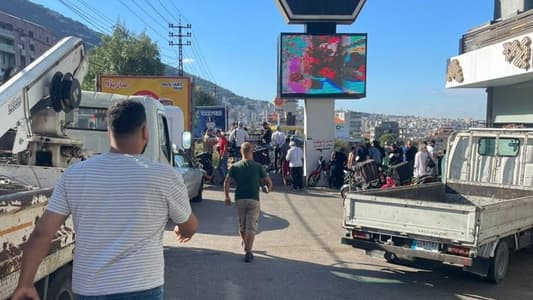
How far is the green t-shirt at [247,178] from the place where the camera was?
7926mm

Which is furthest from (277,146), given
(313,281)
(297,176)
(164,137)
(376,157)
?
(313,281)

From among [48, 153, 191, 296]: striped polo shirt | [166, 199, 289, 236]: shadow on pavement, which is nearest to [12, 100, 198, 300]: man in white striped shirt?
[48, 153, 191, 296]: striped polo shirt

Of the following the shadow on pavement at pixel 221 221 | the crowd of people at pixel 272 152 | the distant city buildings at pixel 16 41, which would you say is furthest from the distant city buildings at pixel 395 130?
the distant city buildings at pixel 16 41

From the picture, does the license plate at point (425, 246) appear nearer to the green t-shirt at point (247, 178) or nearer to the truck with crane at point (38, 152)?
the green t-shirt at point (247, 178)

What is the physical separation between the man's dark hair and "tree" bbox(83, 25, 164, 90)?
43818 mm

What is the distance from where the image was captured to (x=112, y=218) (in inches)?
101

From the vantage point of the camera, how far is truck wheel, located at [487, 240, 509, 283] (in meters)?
6.80

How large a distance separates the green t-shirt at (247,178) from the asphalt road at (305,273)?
3.34ft

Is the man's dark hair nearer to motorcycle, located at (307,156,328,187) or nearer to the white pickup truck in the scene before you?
the white pickup truck

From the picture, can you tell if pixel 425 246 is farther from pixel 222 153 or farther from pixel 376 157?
pixel 376 157

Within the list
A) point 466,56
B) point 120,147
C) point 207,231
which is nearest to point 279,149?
point 466,56

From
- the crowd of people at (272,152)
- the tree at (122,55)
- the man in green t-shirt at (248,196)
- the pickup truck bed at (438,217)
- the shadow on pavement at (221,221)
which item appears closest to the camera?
the pickup truck bed at (438,217)

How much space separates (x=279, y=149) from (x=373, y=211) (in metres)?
12.9

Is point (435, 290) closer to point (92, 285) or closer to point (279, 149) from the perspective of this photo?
point (92, 285)
